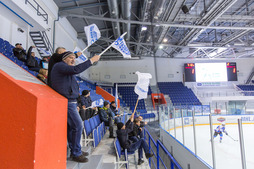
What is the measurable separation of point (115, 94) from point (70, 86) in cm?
746

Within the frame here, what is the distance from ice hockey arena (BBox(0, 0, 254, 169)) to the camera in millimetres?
997

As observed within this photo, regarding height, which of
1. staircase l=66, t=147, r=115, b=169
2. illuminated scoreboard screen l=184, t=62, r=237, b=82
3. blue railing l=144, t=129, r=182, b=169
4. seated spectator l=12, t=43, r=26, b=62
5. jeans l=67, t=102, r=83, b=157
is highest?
illuminated scoreboard screen l=184, t=62, r=237, b=82

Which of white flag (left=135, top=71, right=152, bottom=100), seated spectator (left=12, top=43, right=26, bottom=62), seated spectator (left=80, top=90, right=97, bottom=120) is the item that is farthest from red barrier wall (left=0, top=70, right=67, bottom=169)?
seated spectator (left=12, top=43, right=26, bottom=62)

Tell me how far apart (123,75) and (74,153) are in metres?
16.6

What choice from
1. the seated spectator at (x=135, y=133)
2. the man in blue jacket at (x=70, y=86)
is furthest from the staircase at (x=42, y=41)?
the man in blue jacket at (x=70, y=86)

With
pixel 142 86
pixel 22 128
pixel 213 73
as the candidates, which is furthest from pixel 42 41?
pixel 213 73

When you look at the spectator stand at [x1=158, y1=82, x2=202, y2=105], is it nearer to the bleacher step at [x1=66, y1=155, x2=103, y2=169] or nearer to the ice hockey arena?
the ice hockey arena

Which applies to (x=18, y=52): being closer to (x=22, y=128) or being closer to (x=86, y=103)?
(x=86, y=103)

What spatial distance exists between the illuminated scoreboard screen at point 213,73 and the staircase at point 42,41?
13.9 metres

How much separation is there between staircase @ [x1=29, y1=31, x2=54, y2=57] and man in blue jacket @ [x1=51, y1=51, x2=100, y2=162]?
6.34 m

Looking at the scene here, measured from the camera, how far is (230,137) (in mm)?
6016

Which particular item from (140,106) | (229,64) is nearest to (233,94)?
(229,64)

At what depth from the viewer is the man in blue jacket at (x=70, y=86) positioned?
1507 millimetres

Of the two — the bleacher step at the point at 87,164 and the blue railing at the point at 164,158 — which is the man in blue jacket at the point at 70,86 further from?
the blue railing at the point at 164,158
